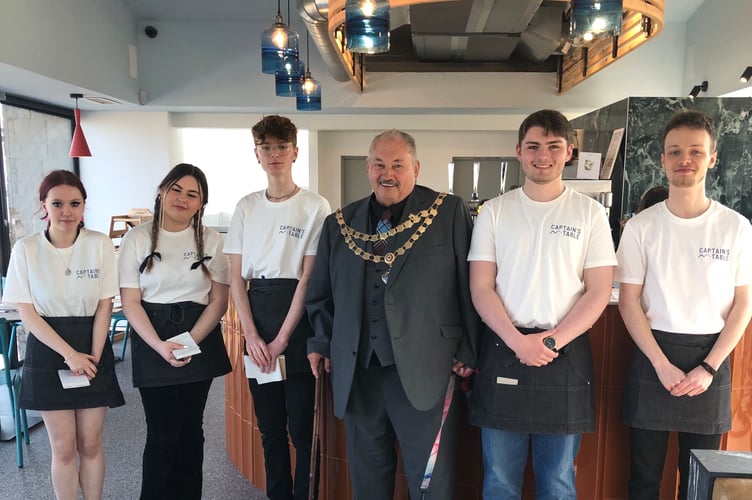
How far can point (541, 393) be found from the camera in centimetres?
176

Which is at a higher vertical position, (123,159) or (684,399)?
(123,159)

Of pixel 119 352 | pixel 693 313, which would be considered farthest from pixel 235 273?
pixel 119 352

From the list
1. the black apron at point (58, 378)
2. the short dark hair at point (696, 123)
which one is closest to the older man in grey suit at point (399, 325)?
the short dark hair at point (696, 123)

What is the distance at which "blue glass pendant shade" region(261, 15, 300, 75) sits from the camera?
13.2 ft

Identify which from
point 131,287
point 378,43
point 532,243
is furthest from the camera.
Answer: point 378,43

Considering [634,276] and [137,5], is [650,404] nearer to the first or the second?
[634,276]

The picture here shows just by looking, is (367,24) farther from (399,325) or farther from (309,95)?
(309,95)

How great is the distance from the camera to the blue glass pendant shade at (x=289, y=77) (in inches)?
175

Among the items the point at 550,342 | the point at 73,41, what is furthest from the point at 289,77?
the point at 550,342

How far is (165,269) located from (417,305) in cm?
107

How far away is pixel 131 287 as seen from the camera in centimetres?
212

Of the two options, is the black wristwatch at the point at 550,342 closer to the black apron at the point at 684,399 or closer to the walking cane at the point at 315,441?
the black apron at the point at 684,399

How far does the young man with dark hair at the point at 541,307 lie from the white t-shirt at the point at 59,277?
4.95ft

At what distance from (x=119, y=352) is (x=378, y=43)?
4093 mm
